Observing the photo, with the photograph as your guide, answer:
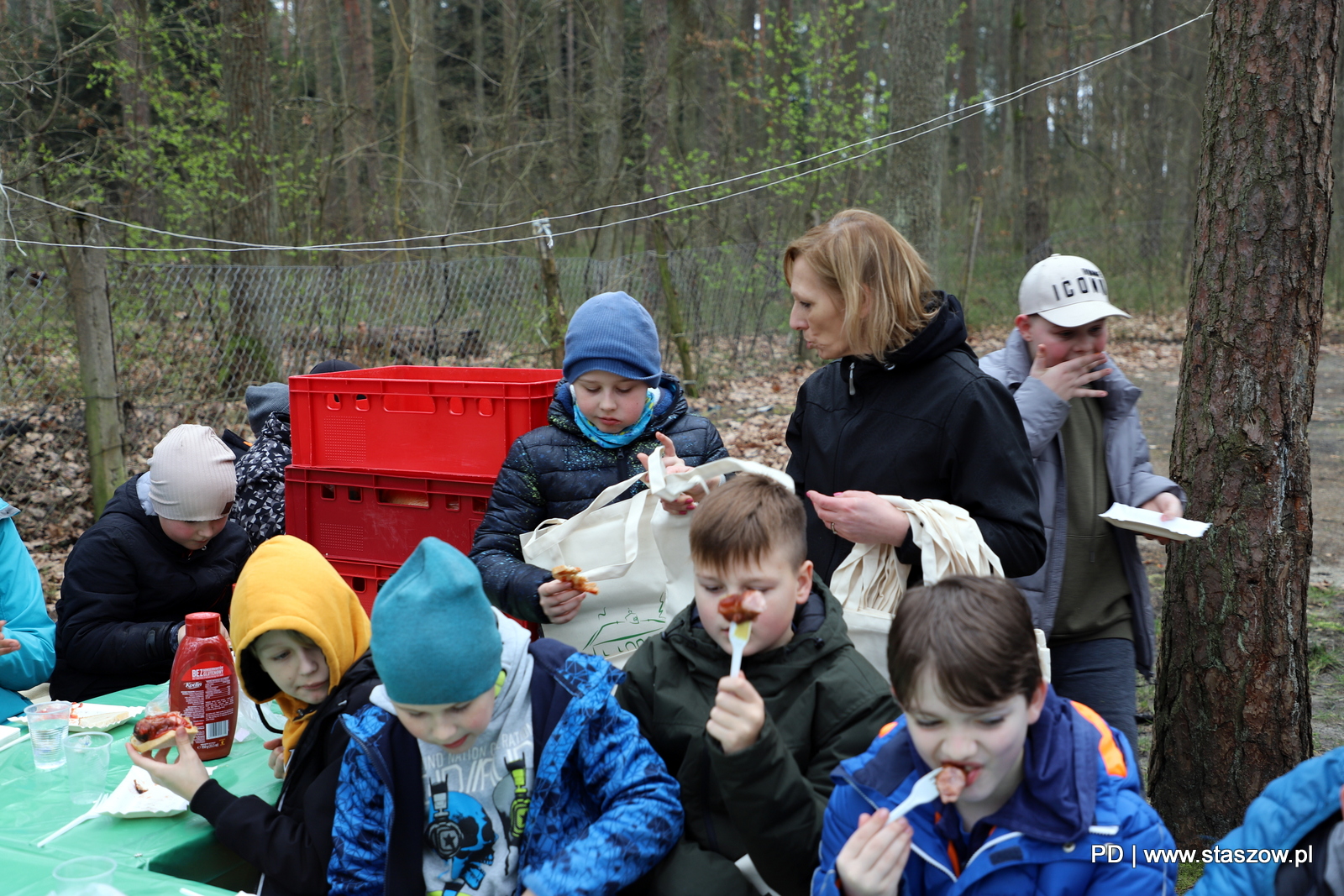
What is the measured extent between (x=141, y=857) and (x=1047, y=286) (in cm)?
271

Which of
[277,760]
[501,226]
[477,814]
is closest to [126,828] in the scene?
[277,760]

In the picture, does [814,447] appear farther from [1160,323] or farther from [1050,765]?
[1160,323]

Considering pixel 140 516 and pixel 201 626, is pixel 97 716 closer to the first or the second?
pixel 201 626

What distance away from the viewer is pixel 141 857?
7.62 feet

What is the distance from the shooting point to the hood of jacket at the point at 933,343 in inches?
103

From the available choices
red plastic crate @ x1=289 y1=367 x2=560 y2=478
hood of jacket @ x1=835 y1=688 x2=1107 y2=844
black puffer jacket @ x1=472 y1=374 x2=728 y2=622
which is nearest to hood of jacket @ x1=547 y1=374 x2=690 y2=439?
black puffer jacket @ x1=472 y1=374 x2=728 y2=622

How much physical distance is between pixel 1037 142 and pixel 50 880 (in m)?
18.8

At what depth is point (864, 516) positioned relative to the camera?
2471 mm

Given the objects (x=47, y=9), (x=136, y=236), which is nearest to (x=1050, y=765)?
(x=47, y=9)

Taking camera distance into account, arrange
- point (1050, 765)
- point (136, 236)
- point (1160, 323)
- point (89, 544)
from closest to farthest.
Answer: point (1050, 765) → point (89, 544) → point (136, 236) → point (1160, 323)

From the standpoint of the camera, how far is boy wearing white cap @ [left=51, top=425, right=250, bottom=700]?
341cm

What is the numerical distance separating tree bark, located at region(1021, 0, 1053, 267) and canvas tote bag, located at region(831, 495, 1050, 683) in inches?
655

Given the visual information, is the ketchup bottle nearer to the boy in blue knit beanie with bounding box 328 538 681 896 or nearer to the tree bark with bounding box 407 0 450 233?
the boy in blue knit beanie with bounding box 328 538 681 896

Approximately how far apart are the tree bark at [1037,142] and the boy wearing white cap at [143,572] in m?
16.7
